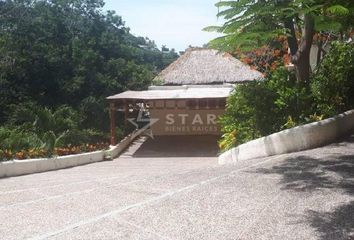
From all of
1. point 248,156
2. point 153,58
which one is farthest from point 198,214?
point 153,58

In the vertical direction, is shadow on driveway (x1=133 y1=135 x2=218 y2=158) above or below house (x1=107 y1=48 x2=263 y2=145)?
below

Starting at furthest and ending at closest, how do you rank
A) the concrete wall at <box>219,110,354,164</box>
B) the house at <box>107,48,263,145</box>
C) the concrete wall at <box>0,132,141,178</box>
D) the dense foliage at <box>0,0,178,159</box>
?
the house at <box>107,48,263,145</box>
the dense foliage at <box>0,0,178,159</box>
the concrete wall at <box>0,132,141,178</box>
the concrete wall at <box>219,110,354,164</box>

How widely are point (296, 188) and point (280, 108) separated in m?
4.10

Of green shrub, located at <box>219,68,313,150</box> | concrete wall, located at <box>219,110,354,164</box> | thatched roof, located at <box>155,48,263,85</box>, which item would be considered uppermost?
thatched roof, located at <box>155,48,263,85</box>

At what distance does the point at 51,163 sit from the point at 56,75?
34.5 ft

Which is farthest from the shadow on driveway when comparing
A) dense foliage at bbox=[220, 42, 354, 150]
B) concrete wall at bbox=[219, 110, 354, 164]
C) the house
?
concrete wall at bbox=[219, 110, 354, 164]

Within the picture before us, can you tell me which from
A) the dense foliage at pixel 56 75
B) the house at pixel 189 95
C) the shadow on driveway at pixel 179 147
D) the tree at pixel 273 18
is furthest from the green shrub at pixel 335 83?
the dense foliage at pixel 56 75

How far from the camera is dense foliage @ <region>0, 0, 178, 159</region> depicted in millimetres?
17188

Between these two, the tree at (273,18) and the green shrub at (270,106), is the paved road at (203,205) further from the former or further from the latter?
the tree at (273,18)

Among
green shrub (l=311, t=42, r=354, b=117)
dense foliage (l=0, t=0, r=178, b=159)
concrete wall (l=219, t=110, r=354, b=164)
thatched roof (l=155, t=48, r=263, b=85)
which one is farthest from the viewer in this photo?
thatched roof (l=155, t=48, r=263, b=85)

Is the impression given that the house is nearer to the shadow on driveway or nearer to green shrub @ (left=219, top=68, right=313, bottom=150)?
the shadow on driveway

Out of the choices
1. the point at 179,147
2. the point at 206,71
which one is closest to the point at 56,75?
the point at 179,147

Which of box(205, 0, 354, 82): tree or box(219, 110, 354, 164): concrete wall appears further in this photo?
box(219, 110, 354, 164): concrete wall

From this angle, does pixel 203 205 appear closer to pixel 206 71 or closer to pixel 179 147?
pixel 179 147
